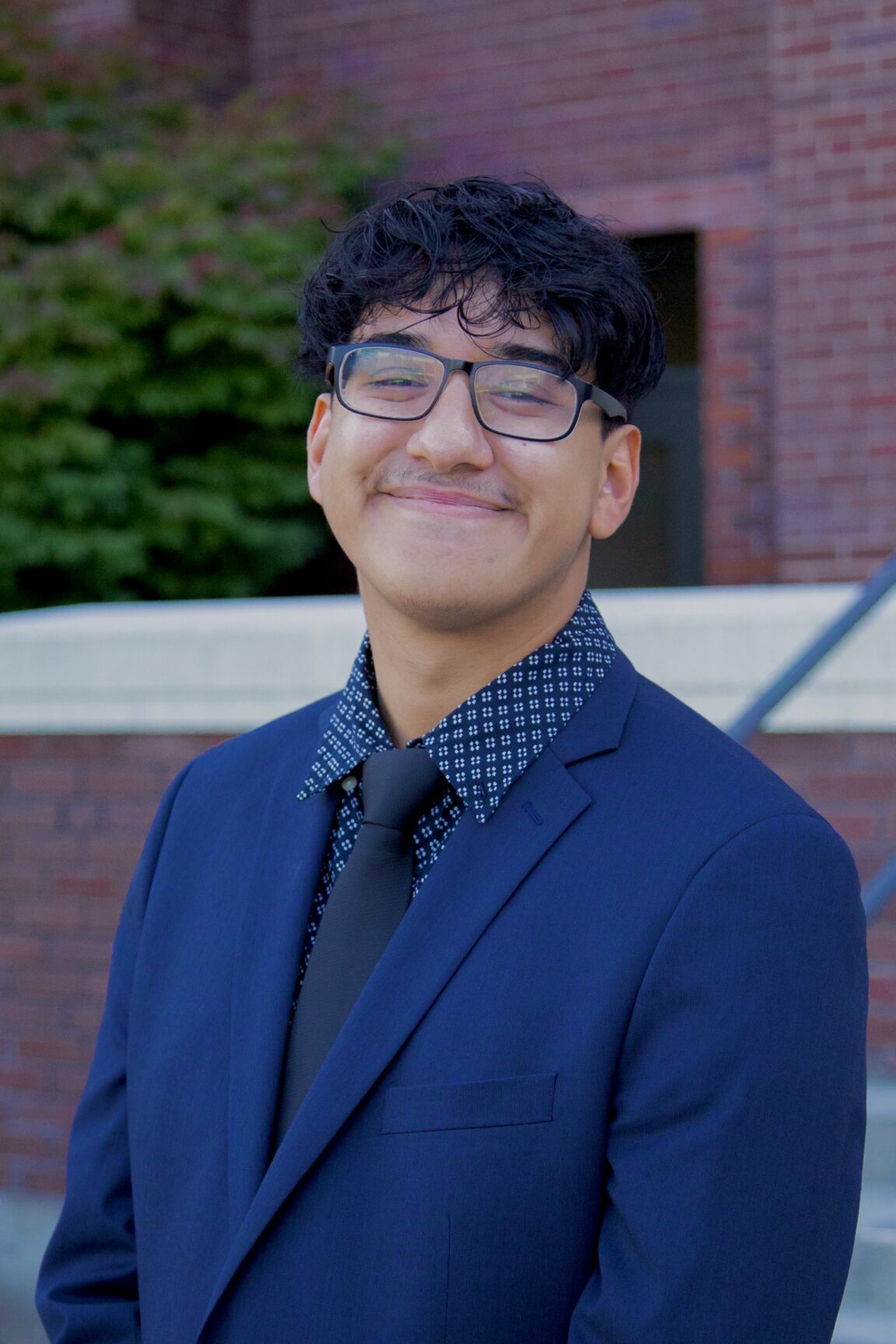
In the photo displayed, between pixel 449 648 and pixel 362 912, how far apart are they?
310 mm

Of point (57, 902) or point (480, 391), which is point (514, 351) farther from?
point (57, 902)

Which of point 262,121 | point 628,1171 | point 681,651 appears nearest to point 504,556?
point 628,1171

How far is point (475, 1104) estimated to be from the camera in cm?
134

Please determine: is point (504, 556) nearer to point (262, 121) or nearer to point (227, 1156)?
point (227, 1156)

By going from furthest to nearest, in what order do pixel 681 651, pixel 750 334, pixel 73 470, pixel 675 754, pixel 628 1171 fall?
1. pixel 750 334
2. pixel 73 470
3. pixel 681 651
4. pixel 675 754
5. pixel 628 1171

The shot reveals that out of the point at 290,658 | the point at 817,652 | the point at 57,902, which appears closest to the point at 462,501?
the point at 817,652

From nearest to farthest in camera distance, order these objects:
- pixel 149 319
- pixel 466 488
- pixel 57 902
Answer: pixel 466 488, pixel 57 902, pixel 149 319

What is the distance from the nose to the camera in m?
1.50

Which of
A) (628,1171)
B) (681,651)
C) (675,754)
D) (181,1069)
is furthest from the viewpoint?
(681,651)

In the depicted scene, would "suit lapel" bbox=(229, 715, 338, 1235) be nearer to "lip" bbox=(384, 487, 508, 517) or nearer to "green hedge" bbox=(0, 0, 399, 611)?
"lip" bbox=(384, 487, 508, 517)

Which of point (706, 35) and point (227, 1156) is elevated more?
point (706, 35)

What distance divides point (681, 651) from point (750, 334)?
2.73m

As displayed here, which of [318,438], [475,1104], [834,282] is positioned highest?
[834,282]

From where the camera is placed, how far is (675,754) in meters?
1.49
